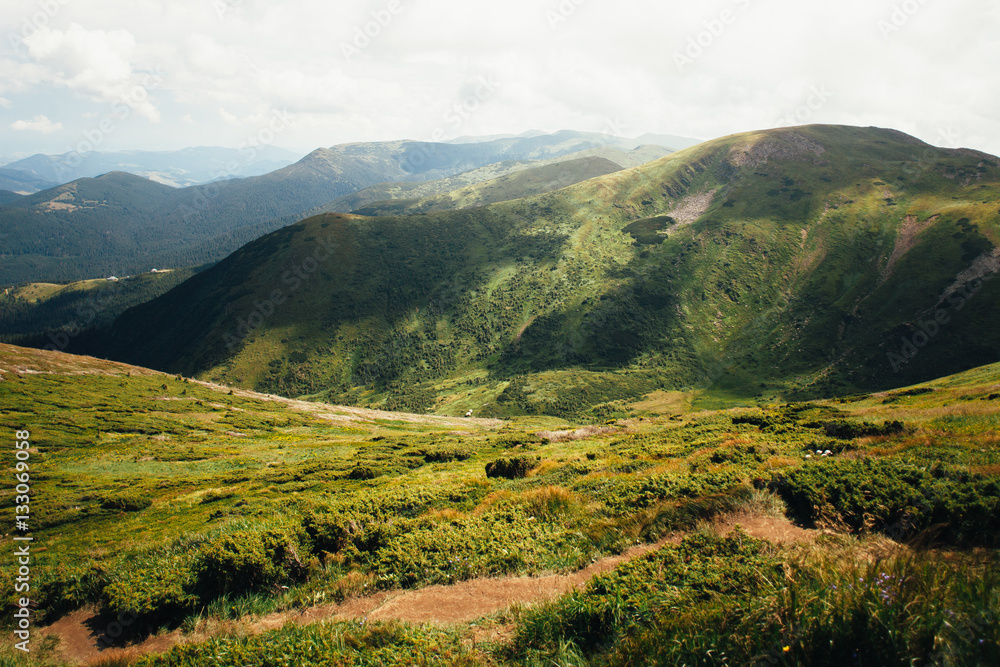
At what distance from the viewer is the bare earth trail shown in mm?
9242

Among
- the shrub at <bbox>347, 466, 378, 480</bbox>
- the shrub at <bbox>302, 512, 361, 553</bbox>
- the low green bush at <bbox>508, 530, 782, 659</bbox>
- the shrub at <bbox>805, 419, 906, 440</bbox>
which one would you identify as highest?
the low green bush at <bbox>508, 530, 782, 659</bbox>

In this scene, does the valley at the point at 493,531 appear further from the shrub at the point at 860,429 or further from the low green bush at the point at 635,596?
the shrub at the point at 860,429

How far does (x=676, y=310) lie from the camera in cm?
16075

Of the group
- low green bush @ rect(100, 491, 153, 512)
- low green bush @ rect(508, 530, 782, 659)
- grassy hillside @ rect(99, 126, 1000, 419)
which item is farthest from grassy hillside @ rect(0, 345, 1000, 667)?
grassy hillside @ rect(99, 126, 1000, 419)

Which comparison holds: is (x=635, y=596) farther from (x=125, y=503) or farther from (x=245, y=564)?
(x=125, y=503)

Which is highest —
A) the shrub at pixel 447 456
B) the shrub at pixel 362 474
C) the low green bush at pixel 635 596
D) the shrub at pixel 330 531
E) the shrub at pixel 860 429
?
the low green bush at pixel 635 596

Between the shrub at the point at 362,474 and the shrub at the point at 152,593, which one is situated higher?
the shrub at the point at 152,593

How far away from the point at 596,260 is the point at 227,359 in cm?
15801

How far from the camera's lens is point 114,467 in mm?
37875

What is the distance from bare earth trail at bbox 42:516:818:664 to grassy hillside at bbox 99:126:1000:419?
116737 millimetres

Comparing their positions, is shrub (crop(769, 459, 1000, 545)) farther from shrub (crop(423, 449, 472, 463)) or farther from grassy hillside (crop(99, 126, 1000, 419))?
grassy hillside (crop(99, 126, 1000, 419))

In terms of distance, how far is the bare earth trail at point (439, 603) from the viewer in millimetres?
9242

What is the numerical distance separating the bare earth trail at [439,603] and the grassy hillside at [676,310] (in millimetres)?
116737

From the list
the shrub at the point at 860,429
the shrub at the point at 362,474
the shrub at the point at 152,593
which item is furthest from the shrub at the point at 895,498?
the shrub at the point at 362,474
